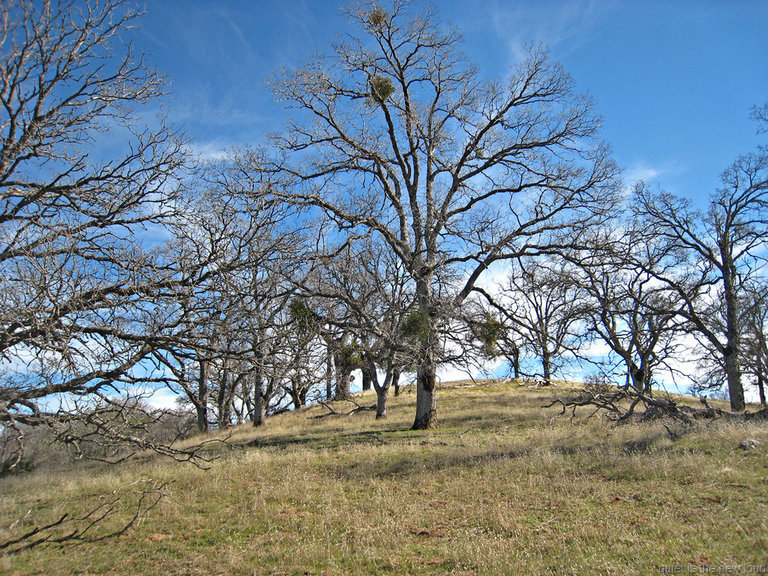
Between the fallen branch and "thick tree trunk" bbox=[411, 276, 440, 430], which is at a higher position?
"thick tree trunk" bbox=[411, 276, 440, 430]

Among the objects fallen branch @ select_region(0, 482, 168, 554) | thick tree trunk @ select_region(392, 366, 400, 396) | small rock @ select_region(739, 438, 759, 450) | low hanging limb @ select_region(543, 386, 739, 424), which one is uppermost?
thick tree trunk @ select_region(392, 366, 400, 396)

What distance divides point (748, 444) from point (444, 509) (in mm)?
6094

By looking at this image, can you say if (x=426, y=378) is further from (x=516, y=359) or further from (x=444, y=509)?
(x=444, y=509)

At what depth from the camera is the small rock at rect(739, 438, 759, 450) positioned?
8.84 meters

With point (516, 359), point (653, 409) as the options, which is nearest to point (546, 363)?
point (516, 359)

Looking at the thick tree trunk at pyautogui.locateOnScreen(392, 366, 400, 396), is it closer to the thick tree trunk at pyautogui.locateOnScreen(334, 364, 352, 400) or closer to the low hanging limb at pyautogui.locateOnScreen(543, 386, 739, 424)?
the thick tree trunk at pyautogui.locateOnScreen(334, 364, 352, 400)

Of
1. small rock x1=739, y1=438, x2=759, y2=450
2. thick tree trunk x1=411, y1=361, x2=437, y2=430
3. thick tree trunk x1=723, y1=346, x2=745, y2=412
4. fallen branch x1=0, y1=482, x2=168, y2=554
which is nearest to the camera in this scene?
fallen branch x1=0, y1=482, x2=168, y2=554

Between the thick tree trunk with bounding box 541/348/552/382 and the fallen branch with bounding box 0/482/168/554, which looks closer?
the fallen branch with bounding box 0/482/168/554

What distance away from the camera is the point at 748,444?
8906 mm

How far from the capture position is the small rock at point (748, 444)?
8.84m

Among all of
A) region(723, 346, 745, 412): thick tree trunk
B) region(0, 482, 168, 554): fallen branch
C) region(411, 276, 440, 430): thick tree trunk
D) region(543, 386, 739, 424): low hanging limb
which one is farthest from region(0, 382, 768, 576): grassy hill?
region(723, 346, 745, 412): thick tree trunk

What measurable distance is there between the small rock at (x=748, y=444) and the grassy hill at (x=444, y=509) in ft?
0.64

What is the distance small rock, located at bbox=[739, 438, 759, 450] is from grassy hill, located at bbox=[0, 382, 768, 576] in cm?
19

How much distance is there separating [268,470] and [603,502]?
286 inches
